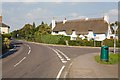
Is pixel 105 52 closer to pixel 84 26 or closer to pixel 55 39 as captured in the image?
pixel 55 39

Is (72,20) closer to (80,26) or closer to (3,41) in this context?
(80,26)

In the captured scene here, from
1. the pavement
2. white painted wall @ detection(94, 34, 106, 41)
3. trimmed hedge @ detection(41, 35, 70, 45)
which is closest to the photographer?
the pavement

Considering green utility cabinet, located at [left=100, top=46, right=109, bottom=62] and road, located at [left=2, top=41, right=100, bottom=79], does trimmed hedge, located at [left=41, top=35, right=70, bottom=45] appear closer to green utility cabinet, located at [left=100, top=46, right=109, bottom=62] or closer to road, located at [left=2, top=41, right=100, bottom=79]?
road, located at [left=2, top=41, right=100, bottom=79]

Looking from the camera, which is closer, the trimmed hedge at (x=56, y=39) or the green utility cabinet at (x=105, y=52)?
the green utility cabinet at (x=105, y=52)

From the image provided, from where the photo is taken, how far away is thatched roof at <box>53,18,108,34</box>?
6565 cm

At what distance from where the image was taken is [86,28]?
6900cm

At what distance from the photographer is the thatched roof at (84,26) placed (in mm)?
65650

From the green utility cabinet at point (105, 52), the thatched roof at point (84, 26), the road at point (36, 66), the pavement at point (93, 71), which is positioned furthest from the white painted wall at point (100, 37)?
the pavement at point (93, 71)

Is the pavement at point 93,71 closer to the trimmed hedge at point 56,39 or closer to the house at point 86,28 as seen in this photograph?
the trimmed hedge at point 56,39

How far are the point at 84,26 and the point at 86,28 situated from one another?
60.5 inches

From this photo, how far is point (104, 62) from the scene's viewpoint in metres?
17.3

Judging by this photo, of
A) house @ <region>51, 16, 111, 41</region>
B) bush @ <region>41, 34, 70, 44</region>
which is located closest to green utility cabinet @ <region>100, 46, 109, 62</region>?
bush @ <region>41, 34, 70, 44</region>

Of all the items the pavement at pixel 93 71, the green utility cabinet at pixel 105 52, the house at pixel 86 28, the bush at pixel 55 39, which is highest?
the house at pixel 86 28

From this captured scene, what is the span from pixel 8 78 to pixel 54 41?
157ft
